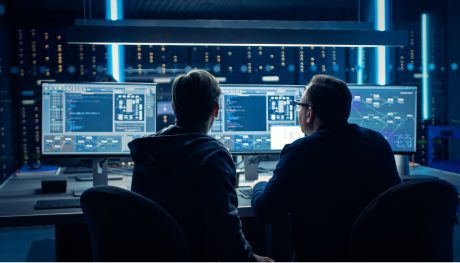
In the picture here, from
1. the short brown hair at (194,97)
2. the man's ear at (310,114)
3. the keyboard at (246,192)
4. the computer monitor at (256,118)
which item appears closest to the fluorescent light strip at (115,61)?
the computer monitor at (256,118)

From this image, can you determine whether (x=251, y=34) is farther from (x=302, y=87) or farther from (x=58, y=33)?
(x=58, y=33)

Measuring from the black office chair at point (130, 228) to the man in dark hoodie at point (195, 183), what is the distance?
10 cm

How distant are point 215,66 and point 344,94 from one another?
4.41 m

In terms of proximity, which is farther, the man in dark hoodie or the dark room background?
the dark room background

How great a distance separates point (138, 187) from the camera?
2.80 feet

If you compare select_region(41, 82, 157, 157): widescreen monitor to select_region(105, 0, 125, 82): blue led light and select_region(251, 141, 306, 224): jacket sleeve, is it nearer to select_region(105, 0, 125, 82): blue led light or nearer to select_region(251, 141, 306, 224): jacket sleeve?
select_region(251, 141, 306, 224): jacket sleeve

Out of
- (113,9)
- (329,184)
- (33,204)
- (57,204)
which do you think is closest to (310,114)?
(329,184)

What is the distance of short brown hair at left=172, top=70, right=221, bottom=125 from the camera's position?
2.90ft

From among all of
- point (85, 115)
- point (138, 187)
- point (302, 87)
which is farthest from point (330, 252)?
point (85, 115)

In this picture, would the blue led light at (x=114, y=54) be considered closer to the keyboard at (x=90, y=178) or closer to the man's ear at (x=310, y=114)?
the keyboard at (x=90, y=178)

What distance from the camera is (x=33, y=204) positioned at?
1.21 meters

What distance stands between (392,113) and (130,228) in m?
1.44

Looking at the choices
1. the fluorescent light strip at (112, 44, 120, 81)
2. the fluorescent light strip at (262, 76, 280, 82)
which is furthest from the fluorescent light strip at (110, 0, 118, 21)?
the fluorescent light strip at (262, 76, 280, 82)

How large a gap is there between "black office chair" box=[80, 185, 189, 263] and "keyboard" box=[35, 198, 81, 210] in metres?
0.47
